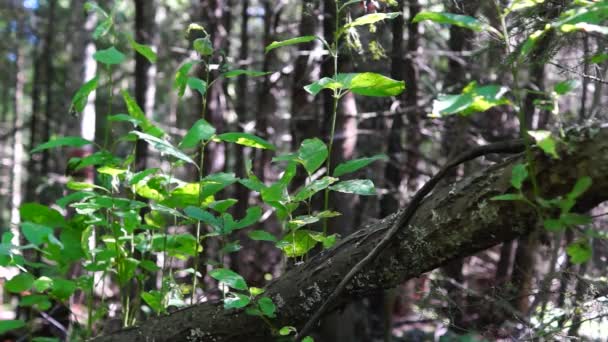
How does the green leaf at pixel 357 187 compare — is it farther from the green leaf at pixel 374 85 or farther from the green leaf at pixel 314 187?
the green leaf at pixel 374 85

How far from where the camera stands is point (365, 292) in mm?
2510

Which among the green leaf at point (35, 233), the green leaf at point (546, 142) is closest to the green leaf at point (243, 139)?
the green leaf at point (35, 233)

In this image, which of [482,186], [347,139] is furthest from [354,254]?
[347,139]

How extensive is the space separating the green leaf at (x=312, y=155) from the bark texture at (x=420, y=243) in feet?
1.25

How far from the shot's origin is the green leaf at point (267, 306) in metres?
2.44

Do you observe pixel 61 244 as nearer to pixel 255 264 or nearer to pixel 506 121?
pixel 506 121

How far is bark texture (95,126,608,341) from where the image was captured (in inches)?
73.6

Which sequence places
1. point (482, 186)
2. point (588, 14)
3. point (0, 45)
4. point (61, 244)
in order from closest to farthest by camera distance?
point (588, 14) → point (482, 186) → point (61, 244) → point (0, 45)

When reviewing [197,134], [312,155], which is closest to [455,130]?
[312,155]

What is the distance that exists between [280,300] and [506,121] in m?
6.76

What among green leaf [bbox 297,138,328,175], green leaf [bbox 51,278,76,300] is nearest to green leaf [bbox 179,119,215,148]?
green leaf [bbox 297,138,328,175]

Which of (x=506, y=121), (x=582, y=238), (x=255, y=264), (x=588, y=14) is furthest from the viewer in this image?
(x=255, y=264)

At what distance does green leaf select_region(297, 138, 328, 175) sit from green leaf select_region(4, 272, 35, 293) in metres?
1.49

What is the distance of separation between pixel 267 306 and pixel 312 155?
683 mm
